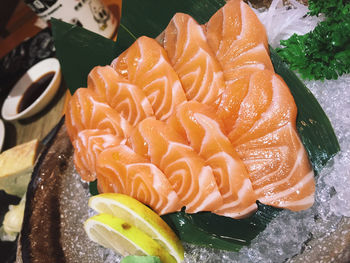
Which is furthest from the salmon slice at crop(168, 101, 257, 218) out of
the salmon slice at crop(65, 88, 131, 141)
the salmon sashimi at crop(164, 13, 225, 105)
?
the salmon slice at crop(65, 88, 131, 141)

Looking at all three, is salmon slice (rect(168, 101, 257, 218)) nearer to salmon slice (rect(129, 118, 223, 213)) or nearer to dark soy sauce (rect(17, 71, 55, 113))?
salmon slice (rect(129, 118, 223, 213))

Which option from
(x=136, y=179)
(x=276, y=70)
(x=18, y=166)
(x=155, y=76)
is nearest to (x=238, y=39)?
(x=276, y=70)

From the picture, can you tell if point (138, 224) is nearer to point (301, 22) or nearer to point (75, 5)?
point (301, 22)

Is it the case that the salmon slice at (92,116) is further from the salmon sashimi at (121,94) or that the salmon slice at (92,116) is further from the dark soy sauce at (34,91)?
the dark soy sauce at (34,91)

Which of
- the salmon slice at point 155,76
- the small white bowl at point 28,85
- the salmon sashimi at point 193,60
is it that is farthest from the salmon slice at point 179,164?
the small white bowl at point 28,85

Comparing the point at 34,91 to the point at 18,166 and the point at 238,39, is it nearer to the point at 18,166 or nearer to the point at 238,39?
the point at 18,166

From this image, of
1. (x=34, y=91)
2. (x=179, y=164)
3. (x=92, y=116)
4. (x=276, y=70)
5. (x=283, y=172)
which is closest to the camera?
(x=283, y=172)

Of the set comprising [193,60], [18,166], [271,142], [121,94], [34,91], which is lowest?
[18,166]
